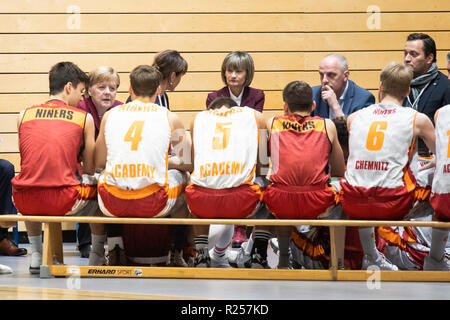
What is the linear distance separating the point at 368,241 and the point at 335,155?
0.58 meters

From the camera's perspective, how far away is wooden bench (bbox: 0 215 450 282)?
393 cm

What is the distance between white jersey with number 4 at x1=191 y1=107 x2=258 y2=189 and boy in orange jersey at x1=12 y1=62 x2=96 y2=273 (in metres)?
0.71

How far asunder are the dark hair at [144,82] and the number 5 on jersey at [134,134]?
0.28 meters

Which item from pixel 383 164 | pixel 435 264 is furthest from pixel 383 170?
pixel 435 264

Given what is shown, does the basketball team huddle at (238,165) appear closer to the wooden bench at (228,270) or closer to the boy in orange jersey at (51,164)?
the boy in orange jersey at (51,164)

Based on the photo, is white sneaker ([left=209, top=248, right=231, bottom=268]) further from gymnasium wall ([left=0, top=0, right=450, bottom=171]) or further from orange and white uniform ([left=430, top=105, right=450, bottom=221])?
gymnasium wall ([left=0, top=0, right=450, bottom=171])

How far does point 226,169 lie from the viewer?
4.11 metres

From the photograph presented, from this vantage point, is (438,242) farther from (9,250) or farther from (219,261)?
(9,250)

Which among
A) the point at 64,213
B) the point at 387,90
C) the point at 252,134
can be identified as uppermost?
the point at 387,90

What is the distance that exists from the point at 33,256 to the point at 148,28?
3.45 m

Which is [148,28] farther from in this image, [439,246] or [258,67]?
[439,246]

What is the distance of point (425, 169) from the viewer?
4.57 metres
